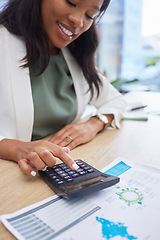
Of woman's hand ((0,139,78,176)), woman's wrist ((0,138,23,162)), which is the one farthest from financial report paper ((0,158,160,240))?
woman's wrist ((0,138,23,162))

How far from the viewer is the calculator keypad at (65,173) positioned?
0.52 m

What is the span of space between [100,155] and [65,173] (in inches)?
7.3

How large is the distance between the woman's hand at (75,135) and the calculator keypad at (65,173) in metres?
0.19

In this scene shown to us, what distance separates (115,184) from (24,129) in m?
0.42

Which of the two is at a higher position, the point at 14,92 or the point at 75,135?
the point at 14,92

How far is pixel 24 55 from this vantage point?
84cm

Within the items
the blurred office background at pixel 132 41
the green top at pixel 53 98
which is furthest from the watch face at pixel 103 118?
the blurred office background at pixel 132 41

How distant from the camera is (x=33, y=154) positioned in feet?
1.87

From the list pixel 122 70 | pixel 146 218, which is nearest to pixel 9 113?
pixel 146 218

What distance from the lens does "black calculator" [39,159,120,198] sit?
0.48 metres

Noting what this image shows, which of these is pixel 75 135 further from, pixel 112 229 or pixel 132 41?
pixel 132 41

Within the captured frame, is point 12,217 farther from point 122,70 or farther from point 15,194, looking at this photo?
point 122,70

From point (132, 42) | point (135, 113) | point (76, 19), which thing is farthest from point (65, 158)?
point (132, 42)

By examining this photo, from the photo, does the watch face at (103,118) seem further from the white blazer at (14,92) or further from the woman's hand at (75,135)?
the white blazer at (14,92)
